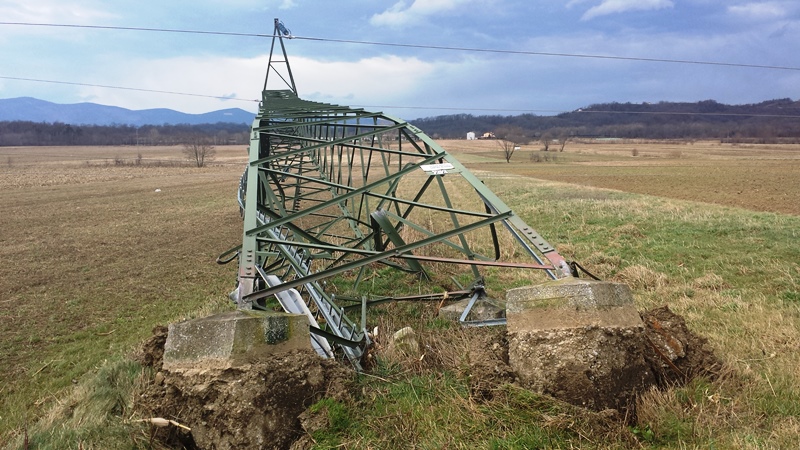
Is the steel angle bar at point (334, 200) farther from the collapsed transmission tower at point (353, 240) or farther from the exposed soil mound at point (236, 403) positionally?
the exposed soil mound at point (236, 403)

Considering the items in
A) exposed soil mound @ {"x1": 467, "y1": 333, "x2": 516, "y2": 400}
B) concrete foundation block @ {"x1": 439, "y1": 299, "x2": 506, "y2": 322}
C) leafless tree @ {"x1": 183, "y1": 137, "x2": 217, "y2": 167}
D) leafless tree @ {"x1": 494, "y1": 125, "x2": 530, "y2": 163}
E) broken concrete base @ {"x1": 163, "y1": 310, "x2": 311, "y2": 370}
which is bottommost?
concrete foundation block @ {"x1": 439, "y1": 299, "x2": 506, "y2": 322}

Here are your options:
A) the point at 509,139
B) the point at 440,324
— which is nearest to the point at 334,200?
the point at 440,324

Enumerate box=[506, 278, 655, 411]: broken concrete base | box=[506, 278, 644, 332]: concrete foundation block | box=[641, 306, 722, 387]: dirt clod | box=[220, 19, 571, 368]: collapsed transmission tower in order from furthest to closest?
1. box=[220, 19, 571, 368]: collapsed transmission tower
2. box=[641, 306, 722, 387]: dirt clod
3. box=[506, 278, 644, 332]: concrete foundation block
4. box=[506, 278, 655, 411]: broken concrete base

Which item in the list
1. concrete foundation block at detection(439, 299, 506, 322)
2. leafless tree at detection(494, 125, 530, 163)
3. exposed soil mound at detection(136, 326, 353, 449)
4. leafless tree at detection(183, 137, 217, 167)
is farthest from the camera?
leafless tree at detection(494, 125, 530, 163)

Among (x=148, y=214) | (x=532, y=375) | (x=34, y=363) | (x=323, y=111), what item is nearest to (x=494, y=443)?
(x=532, y=375)

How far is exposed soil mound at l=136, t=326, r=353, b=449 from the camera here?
12.2ft

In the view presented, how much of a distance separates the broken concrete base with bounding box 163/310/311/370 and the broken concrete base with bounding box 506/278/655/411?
1.87m

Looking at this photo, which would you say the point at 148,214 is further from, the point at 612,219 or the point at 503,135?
the point at 503,135

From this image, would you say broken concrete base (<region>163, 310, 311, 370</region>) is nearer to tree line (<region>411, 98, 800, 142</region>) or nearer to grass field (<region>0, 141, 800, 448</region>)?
grass field (<region>0, 141, 800, 448</region>)

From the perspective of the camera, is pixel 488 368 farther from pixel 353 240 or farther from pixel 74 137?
pixel 74 137

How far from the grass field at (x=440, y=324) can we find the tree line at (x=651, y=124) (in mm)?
103544

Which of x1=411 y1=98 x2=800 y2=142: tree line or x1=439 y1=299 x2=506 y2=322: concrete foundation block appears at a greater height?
x1=411 y1=98 x2=800 y2=142: tree line

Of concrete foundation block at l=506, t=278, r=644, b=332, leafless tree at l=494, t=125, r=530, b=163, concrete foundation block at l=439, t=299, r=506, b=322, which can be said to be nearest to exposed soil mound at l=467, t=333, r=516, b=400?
concrete foundation block at l=506, t=278, r=644, b=332

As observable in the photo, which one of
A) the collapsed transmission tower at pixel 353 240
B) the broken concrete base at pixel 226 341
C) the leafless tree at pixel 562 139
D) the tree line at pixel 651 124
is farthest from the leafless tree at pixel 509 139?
the broken concrete base at pixel 226 341
